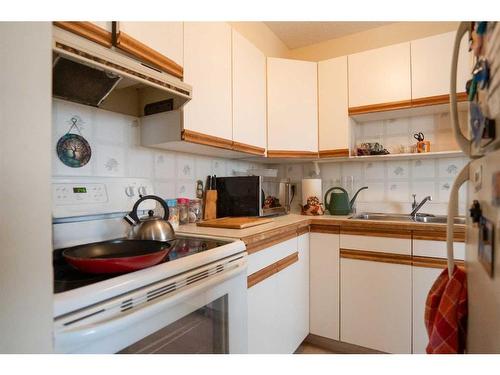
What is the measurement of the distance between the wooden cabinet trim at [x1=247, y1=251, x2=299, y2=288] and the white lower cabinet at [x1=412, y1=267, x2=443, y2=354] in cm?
67

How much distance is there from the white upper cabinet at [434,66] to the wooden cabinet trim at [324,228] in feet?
3.45

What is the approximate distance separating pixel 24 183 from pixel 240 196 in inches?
53.0

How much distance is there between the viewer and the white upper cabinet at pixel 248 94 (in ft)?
5.30

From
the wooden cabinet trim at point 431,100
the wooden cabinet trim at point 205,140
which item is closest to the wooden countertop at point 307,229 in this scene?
the wooden cabinet trim at point 205,140

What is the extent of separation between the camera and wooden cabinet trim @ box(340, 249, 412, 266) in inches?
59.4

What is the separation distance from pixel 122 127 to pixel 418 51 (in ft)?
6.36

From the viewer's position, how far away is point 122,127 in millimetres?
1277

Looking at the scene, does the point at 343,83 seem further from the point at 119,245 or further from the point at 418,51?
the point at 119,245

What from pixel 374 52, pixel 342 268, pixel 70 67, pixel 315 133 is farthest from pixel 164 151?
pixel 374 52

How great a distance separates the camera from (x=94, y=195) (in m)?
1.09

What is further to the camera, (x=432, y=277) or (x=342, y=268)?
(x=342, y=268)

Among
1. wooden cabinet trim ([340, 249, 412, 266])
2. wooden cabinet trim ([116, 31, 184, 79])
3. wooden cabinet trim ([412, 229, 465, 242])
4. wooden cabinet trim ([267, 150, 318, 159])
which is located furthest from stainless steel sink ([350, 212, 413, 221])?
wooden cabinet trim ([116, 31, 184, 79])
